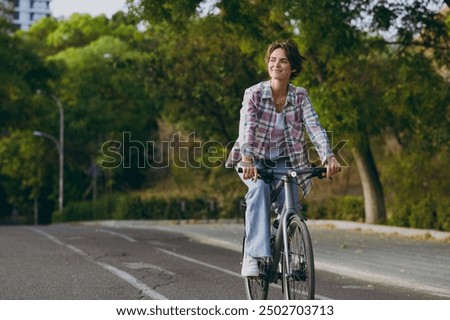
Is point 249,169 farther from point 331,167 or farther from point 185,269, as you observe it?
point 185,269

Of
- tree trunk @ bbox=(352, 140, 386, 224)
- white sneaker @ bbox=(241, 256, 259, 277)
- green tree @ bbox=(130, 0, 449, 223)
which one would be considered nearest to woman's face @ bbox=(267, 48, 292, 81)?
white sneaker @ bbox=(241, 256, 259, 277)

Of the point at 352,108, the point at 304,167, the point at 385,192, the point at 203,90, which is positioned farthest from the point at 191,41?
the point at 304,167

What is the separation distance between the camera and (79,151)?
209 feet

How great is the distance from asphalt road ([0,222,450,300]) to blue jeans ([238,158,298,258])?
8.07ft

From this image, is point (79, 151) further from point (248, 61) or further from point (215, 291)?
point (215, 291)

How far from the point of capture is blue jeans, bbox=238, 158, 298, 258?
26.7ft

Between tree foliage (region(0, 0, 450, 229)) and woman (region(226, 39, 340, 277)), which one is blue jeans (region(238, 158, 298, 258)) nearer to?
woman (region(226, 39, 340, 277))

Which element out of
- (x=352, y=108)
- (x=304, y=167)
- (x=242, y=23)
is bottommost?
(x=304, y=167)

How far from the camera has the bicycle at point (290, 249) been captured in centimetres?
762

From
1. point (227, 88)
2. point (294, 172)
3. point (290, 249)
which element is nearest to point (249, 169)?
point (294, 172)

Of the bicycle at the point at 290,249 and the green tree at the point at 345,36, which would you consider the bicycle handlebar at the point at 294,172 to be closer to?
the bicycle at the point at 290,249

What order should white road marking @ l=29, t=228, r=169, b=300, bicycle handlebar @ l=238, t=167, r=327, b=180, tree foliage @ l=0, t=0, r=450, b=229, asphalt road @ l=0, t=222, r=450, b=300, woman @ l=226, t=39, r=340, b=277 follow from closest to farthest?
bicycle handlebar @ l=238, t=167, r=327, b=180 < woman @ l=226, t=39, r=340, b=277 < white road marking @ l=29, t=228, r=169, b=300 < asphalt road @ l=0, t=222, r=450, b=300 < tree foliage @ l=0, t=0, r=450, b=229

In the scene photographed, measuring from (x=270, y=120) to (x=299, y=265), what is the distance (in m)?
1.09
